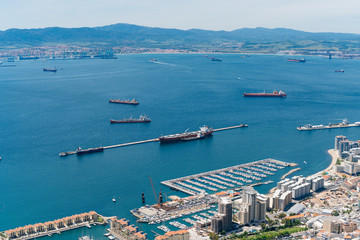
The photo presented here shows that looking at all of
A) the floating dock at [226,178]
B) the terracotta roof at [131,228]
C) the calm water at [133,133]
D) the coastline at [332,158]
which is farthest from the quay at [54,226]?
the coastline at [332,158]

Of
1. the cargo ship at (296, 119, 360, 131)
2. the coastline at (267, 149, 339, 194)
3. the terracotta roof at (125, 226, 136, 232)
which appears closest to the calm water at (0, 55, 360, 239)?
the coastline at (267, 149, 339, 194)

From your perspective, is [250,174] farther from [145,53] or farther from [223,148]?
[145,53]

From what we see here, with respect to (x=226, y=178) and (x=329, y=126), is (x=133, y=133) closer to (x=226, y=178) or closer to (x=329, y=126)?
(x=226, y=178)

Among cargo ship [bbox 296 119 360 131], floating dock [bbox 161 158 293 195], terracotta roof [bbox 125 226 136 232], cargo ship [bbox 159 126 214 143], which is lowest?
terracotta roof [bbox 125 226 136 232]

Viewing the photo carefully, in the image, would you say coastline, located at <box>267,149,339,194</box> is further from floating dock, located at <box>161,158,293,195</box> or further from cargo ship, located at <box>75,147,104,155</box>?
cargo ship, located at <box>75,147,104,155</box>

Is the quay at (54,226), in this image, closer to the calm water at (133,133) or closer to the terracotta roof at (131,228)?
the calm water at (133,133)

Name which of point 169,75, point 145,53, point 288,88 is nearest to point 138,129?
point 288,88
